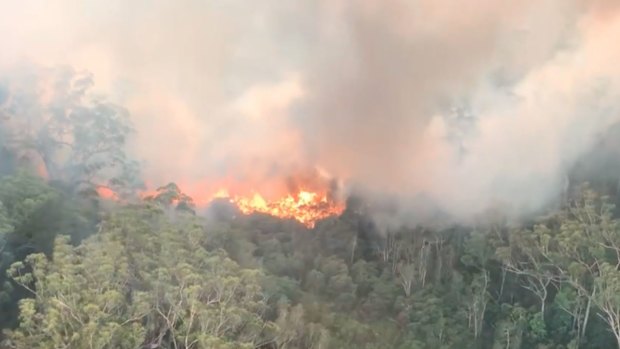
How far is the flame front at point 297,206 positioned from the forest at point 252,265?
1.14 m

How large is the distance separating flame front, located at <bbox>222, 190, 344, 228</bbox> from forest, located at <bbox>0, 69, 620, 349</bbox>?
1135mm

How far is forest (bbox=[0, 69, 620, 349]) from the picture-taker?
21641 mm

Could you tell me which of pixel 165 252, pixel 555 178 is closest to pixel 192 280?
pixel 165 252

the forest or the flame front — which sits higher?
the flame front

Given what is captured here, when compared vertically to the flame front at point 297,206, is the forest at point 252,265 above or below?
below

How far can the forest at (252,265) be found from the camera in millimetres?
21641

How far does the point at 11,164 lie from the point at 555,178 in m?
27.4

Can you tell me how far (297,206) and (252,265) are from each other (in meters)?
19.2

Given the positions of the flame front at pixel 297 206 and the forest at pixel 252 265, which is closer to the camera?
the forest at pixel 252 265

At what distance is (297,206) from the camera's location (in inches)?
1916

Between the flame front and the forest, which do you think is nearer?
the forest

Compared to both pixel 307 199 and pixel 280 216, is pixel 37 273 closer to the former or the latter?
pixel 280 216

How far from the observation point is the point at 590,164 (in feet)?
→ 144

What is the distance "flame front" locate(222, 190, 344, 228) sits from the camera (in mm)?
45469
